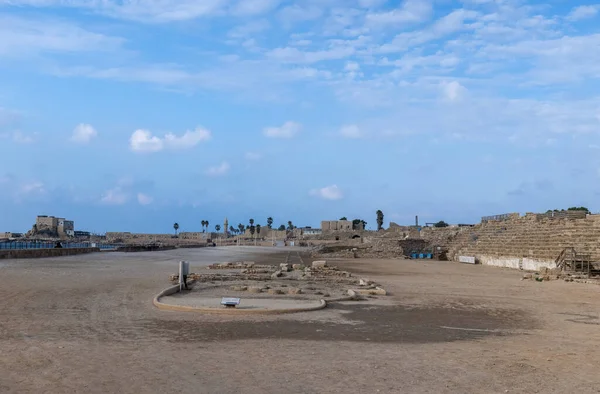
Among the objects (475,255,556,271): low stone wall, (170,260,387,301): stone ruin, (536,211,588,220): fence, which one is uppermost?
(536,211,588,220): fence

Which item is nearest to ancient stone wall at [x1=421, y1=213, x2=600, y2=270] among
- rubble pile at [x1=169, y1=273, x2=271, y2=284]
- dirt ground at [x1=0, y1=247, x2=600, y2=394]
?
dirt ground at [x1=0, y1=247, x2=600, y2=394]

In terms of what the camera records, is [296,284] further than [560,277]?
No

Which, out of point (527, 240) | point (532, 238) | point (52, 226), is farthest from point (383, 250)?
point (52, 226)

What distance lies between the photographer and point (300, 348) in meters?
10.1

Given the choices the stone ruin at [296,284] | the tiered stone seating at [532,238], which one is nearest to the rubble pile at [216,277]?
the stone ruin at [296,284]

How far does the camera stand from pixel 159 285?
22.2 metres

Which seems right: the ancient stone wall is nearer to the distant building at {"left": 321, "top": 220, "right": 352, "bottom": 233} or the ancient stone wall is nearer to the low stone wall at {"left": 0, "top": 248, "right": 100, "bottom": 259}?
the low stone wall at {"left": 0, "top": 248, "right": 100, "bottom": 259}

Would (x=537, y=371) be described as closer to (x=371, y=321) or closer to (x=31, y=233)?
(x=371, y=321)

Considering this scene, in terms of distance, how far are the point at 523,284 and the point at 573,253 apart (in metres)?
6.47

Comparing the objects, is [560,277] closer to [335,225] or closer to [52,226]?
[335,225]

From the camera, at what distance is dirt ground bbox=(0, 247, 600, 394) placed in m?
7.56

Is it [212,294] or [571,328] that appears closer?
[571,328]

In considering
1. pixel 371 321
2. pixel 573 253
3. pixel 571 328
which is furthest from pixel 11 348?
pixel 573 253

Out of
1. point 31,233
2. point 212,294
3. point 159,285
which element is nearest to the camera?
point 212,294
